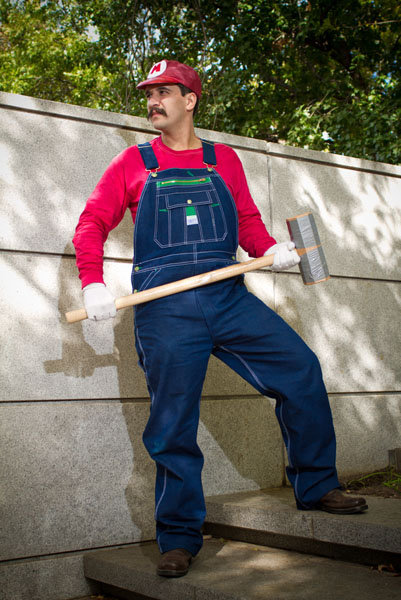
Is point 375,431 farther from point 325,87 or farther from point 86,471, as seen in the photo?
point 325,87

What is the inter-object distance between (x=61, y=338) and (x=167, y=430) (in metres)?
1.01

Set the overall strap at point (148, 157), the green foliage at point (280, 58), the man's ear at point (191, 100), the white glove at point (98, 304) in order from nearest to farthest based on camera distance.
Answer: the white glove at point (98, 304) → the overall strap at point (148, 157) → the man's ear at point (191, 100) → the green foliage at point (280, 58)

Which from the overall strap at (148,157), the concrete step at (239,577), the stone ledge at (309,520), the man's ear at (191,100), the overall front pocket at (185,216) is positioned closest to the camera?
the concrete step at (239,577)

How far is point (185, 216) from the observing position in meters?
2.95

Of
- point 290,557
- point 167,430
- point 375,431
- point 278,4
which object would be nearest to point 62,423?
point 167,430

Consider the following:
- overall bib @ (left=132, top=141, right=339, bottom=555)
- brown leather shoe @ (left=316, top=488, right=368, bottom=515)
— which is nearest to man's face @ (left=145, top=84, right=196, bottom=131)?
overall bib @ (left=132, top=141, right=339, bottom=555)

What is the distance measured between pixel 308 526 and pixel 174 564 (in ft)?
2.11

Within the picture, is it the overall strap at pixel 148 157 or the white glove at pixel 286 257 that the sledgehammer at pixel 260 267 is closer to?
the white glove at pixel 286 257

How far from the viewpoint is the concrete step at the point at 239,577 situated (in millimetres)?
2453

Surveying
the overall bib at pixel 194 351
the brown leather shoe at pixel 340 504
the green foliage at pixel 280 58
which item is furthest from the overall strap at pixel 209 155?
the green foliage at pixel 280 58

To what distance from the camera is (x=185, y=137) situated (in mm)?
3176

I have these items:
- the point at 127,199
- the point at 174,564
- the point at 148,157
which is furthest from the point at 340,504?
the point at 148,157

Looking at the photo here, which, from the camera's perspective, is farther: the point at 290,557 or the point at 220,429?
the point at 220,429

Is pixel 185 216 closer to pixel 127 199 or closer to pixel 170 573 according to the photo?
pixel 127 199
